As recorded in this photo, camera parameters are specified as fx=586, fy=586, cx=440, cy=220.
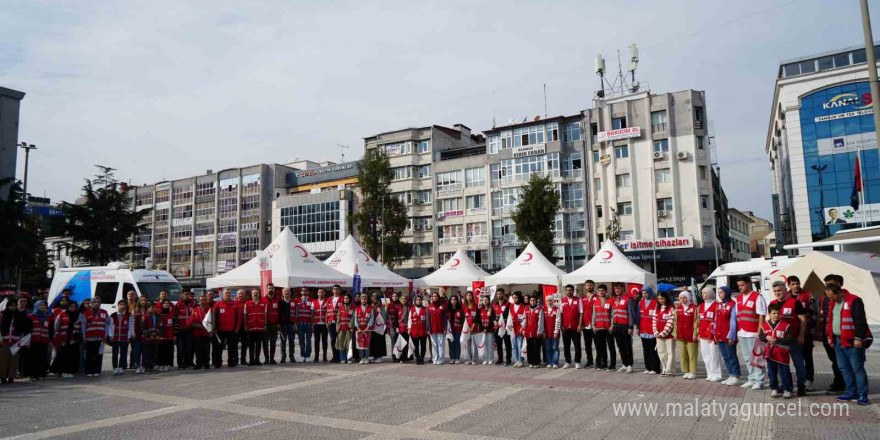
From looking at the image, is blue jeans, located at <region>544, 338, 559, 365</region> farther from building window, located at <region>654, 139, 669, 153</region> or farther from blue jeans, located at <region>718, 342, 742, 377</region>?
building window, located at <region>654, 139, 669, 153</region>

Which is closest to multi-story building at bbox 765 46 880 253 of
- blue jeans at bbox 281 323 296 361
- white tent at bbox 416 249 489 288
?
white tent at bbox 416 249 489 288

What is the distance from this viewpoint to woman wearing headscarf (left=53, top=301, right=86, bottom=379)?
44.7 ft

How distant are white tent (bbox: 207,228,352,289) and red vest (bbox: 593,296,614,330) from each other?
11330mm

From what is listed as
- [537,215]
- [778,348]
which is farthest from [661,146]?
[778,348]

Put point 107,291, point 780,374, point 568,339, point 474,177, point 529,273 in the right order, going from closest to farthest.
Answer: point 780,374 → point 568,339 → point 107,291 → point 529,273 → point 474,177

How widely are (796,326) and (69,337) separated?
1501 centimetres

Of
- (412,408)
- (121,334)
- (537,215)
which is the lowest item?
(412,408)

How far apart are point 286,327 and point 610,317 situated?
8.68 meters

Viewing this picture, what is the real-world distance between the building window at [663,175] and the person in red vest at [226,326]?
42.8m

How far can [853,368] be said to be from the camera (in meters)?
8.70

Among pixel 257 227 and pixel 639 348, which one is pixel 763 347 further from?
pixel 257 227

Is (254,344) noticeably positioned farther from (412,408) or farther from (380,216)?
(380,216)

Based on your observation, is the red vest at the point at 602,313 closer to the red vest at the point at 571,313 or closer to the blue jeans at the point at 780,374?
the red vest at the point at 571,313

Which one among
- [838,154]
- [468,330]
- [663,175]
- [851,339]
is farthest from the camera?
[663,175]
